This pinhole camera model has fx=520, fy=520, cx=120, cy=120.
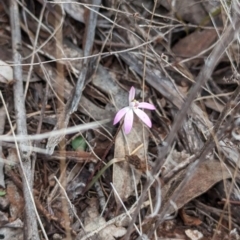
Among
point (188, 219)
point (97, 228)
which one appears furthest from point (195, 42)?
point (97, 228)

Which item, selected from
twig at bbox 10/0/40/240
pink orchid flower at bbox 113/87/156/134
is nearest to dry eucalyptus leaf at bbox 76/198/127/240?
twig at bbox 10/0/40/240

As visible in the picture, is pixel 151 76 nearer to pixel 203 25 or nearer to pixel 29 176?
pixel 203 25

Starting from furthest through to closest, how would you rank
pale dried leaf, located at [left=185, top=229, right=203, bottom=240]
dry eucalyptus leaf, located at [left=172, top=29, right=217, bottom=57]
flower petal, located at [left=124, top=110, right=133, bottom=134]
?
dry eucalyptus leaf, located at [left=172, top=29, right=217, bottom=57] < pale dried leaf, located at [left=185, top=229, right=203, bottom=240] < flower petal, located at [left=124, top=110, right=133, bottom=134]

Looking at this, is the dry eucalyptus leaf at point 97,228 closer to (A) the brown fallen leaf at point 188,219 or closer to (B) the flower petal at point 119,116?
(A) the brown fallen leaf at point 188,219

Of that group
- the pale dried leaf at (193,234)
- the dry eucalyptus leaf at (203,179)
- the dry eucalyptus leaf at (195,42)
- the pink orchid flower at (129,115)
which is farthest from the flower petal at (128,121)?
the dry eucalyptus leaf at (195,42)

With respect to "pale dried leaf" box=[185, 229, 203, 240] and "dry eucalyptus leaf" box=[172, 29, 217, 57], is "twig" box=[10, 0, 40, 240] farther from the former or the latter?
"dry eucalyptus leaf" box=[172, 29, 217, 57]

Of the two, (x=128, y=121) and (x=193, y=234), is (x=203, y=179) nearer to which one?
(x=193, y=234)

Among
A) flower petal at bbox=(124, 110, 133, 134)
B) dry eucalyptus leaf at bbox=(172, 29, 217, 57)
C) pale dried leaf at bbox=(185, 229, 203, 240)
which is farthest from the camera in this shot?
dry eucalyptus leaf at bbox=(172, 29, 217, 57)

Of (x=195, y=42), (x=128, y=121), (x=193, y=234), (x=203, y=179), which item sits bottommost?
(x=193, y=234)
